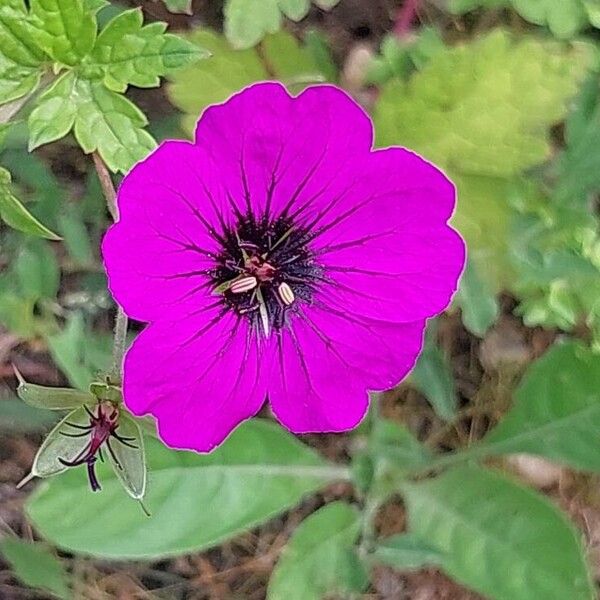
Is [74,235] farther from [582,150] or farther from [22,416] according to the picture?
[582,150]

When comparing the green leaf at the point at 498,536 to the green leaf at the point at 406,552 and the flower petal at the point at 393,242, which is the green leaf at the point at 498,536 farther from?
the flower petal at the point at 393,242

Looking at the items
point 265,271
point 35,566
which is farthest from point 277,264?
point 35,566

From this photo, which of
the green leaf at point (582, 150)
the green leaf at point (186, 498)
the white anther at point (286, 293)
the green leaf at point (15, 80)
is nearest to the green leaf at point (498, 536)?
the green leaf at point (186, 498)

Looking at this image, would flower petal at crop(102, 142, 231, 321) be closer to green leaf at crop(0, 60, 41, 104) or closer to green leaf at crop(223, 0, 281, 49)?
green leaf at crop(0, 60, 41, 104)

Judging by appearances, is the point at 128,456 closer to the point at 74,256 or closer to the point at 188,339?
the point at 188,339

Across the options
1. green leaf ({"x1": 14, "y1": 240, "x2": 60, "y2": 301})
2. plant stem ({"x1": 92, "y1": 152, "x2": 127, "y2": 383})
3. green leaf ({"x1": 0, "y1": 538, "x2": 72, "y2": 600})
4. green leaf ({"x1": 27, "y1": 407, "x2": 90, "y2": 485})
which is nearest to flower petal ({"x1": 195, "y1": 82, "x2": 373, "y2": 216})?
plant stem ({"x1": 92, "y1": 152, "x2": 127, "y2": 383})
